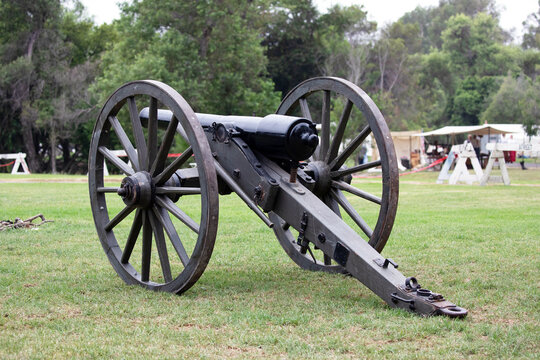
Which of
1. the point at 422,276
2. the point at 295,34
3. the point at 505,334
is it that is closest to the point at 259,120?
the point at 422,276

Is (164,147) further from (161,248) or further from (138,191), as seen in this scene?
(161,248)

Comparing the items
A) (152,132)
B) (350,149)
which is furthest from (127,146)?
(350,149)

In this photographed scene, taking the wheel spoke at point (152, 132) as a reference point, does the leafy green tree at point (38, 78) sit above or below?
above

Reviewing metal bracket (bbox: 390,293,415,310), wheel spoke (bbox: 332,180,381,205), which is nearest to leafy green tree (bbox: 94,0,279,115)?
wheel spoke (bbox: 332,180,381,205)

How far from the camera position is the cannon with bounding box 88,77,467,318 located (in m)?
4.97

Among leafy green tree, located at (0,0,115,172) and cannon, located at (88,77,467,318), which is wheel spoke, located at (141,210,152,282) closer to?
cannon, located at (88,77,467,318)

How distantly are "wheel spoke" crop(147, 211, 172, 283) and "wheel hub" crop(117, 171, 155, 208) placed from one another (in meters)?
0.15

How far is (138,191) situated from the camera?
5.58 m

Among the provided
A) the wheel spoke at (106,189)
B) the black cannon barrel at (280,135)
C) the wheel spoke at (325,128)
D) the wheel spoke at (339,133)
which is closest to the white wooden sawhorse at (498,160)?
the wheel spoke at (325,128)

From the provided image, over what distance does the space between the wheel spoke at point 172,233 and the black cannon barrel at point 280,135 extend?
93 cm

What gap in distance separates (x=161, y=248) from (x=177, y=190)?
0.52 m

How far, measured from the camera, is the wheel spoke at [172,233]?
210 inches

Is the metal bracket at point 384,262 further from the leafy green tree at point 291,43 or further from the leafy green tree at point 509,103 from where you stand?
the leafy green tree at point 509,103

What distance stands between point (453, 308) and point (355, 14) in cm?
5233
